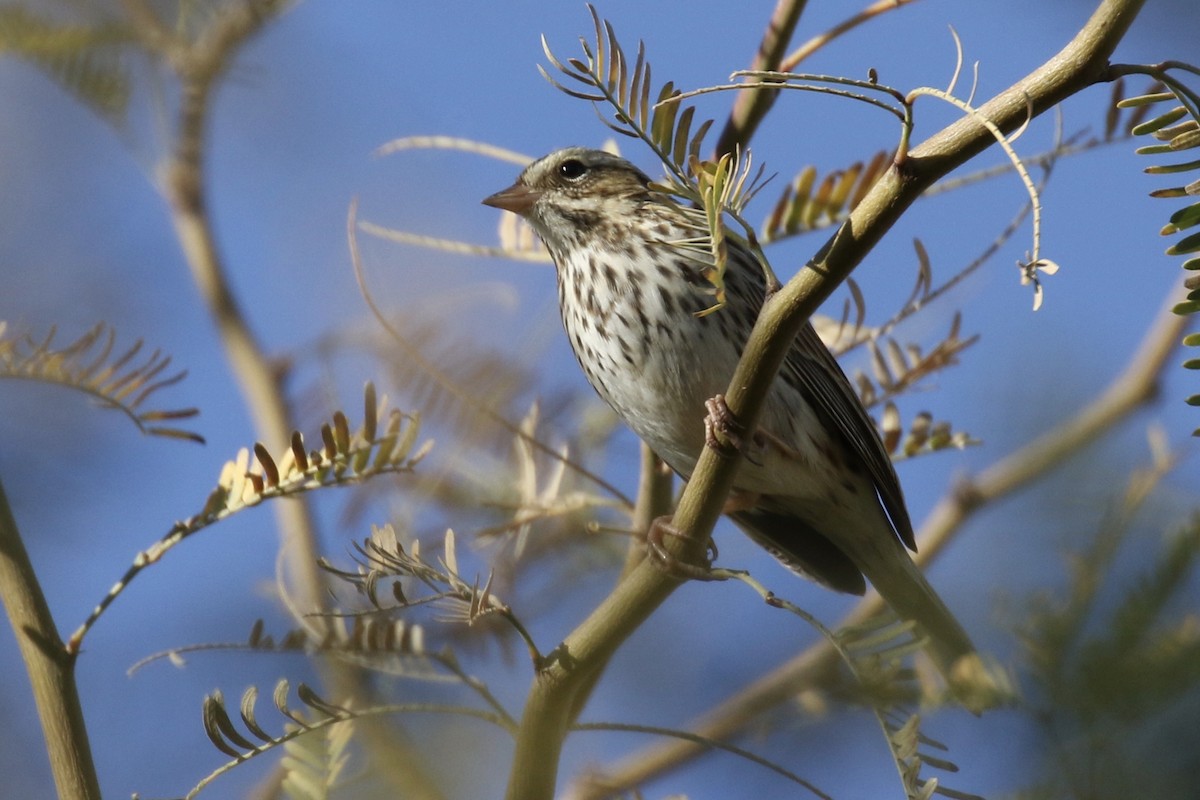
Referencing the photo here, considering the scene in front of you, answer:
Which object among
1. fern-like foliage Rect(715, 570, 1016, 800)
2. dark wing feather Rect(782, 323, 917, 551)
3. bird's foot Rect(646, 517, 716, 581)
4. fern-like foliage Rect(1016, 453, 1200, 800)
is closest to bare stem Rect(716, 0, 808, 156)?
bird's foot Rect(646, 517, 716, 581)

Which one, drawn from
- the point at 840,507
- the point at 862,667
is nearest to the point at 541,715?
the point at 862,667

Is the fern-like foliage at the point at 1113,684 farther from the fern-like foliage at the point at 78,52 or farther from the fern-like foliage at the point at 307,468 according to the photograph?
the fern-like foliage at the point at 78,52

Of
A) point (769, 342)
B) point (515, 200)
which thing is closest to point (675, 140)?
point (769, 342)

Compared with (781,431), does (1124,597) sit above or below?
below

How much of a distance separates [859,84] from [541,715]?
0.92m

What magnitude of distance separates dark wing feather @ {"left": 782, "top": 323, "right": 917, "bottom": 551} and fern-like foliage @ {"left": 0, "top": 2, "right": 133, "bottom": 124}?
1913mm

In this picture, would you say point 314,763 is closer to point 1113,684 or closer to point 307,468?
point 307,468

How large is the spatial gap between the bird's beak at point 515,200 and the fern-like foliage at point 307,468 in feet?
7.63

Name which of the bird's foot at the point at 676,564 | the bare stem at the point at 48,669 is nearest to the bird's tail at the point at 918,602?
the bird's foot at the point at 676,564

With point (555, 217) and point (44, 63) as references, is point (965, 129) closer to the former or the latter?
point (44, 63)

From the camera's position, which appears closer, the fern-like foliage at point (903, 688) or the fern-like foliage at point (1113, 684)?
the fern-like foliage at point (1113, 684)

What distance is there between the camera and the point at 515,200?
430 centimetres

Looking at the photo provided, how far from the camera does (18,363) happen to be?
196 cm

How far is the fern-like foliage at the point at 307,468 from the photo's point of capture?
1934mm
